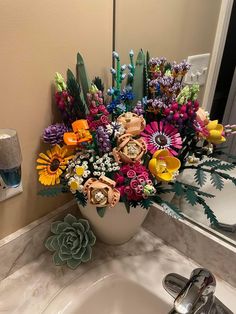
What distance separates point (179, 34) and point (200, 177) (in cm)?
46

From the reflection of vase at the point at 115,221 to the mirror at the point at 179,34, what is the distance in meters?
0.17

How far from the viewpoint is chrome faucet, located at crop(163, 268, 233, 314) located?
50cm

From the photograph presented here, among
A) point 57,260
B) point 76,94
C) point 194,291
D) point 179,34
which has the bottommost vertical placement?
point 57,260

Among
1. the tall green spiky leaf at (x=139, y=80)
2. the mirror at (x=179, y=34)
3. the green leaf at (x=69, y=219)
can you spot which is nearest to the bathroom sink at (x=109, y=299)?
the green leaf at (x=69, y=219)

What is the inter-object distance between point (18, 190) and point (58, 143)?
16cm

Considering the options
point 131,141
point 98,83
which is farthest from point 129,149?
point 98,83

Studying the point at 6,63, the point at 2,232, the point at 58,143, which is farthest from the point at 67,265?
the point at 6,63

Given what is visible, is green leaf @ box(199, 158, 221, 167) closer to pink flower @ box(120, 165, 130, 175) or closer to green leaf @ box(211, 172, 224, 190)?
green leaf @ box(211, 172, 224, 190)

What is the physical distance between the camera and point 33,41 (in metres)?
0.60

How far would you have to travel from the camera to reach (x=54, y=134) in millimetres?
674

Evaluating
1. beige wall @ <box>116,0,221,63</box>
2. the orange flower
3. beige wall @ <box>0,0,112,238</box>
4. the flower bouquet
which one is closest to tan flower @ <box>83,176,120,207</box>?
the flower bouquet

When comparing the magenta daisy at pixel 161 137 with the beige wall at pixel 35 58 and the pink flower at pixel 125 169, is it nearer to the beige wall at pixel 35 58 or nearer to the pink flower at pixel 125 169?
the pink flower at pixel 125 169

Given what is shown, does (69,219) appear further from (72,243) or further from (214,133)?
(214,133)

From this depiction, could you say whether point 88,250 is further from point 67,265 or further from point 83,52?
point 83,52
